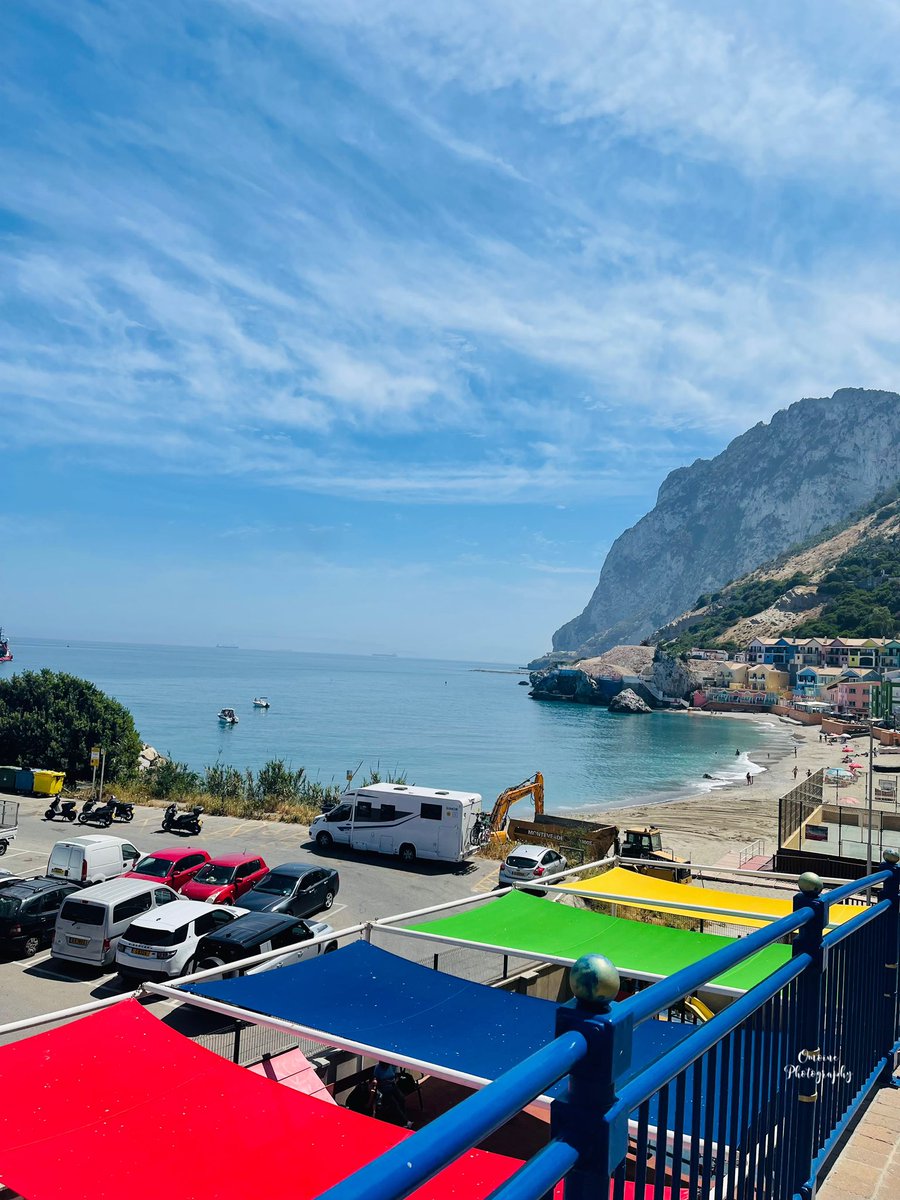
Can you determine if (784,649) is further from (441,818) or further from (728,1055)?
(728,1055)

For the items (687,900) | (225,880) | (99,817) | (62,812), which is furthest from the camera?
(62,812)

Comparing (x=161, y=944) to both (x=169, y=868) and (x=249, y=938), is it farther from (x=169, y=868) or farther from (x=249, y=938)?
(x=169, y=868)

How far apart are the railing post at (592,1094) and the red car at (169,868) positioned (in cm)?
2096

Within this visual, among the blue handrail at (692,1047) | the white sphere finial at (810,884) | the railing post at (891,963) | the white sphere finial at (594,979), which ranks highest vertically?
the white sphere finial at (594,979)

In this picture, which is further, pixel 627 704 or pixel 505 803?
pixel 627 704

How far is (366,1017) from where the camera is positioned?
7.82 m

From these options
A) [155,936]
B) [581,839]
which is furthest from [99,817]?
[155,936]

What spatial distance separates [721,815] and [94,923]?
4348cm

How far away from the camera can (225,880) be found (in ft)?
67.4

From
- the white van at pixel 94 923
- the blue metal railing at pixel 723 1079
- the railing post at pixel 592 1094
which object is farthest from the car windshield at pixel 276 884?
the railing post at pixel 592 1094

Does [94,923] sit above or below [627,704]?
above

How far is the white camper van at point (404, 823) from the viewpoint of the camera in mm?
26250

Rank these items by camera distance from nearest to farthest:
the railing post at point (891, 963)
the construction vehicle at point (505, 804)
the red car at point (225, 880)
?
the railing post at point (891, 963) < the red car at point (225, 880) < the construction vehicle at point (505, 804)

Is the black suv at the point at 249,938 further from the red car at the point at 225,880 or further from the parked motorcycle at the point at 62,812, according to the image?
the parked motorcycle at the point at 62,812
